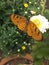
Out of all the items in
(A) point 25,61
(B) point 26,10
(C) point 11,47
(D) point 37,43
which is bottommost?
(A) point 25,61

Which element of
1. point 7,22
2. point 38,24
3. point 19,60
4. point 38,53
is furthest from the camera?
point 19,60

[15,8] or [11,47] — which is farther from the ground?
[15,8]

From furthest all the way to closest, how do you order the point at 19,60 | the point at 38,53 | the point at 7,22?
the point at 19,60, the point at 7,22, the point at 38,53

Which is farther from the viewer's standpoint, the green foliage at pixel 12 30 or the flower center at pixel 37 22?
the green foliage at pixel 12 30

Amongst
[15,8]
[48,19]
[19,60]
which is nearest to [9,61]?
[19,60]

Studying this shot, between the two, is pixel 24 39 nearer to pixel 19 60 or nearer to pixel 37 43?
pixel 19 60

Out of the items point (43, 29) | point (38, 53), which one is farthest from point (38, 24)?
point (38, 53)

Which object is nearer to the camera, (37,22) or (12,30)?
(37,22)

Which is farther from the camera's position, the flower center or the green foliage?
the green foliage

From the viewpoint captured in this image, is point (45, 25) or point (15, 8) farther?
point (15, 8)
